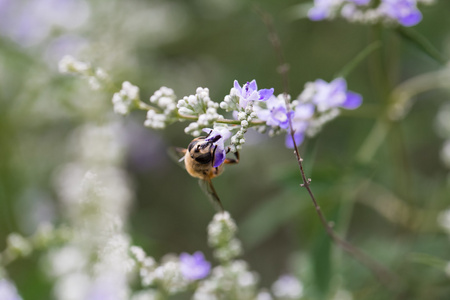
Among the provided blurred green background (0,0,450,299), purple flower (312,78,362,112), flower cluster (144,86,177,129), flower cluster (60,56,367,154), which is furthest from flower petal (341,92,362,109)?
flower cluster (144,86,177,129)

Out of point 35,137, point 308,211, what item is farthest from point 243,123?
point 35,137

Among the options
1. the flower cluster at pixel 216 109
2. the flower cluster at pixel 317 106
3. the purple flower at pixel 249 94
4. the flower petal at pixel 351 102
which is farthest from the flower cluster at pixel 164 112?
the flower petal at pixel 351 102

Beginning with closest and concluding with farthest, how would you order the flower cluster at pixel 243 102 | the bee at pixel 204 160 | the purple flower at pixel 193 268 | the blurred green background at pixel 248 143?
the flower cluster at pixel 243 102
the bee at pixel 204 160
the purple flower at pixel 193 268
the blurred green background at pixel 248 143

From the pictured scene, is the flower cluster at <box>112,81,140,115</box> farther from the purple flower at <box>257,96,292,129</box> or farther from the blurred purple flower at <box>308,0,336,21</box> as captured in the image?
the blurred purple flower at <box>308,0,336,21</box>

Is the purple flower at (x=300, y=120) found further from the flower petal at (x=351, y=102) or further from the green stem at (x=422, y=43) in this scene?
the green stem at (x=422, y=43)

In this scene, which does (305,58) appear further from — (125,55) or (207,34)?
(125,55)

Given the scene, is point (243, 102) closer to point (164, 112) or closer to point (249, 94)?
point (249, 94)
